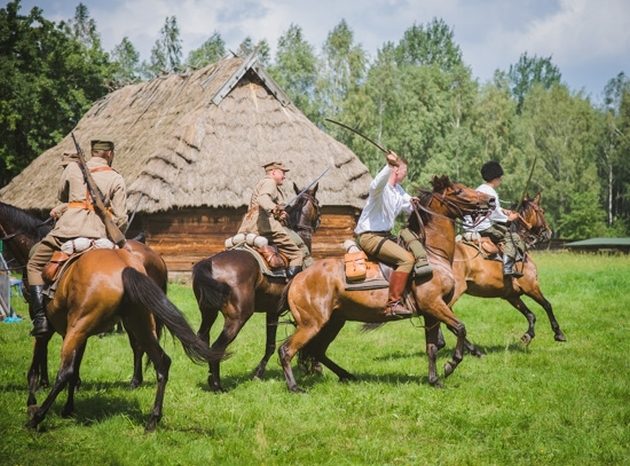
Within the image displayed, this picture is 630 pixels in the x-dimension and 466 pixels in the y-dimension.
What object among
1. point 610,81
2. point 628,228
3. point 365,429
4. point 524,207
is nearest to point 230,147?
point 524,207

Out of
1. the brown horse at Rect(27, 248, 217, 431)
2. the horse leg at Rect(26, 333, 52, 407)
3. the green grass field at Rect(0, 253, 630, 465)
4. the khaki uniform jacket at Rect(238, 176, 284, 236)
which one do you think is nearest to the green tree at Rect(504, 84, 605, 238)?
the green grass field at Rect(0, 253, 630, 465)

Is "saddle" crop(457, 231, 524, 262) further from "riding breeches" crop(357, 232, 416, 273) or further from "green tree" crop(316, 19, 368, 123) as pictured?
"green tree" crop(316, 19, 368, 123)

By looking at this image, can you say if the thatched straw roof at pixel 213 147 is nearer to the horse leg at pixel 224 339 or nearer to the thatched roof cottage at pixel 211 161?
the thatched roof cottage at pixel 211 161

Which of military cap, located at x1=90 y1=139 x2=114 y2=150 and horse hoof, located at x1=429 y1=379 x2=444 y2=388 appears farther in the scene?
horse hoof, located at x1=429 y1=379 x2=444 y2=388

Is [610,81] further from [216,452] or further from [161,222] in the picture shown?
[216,452]

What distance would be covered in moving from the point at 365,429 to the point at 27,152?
3010cm

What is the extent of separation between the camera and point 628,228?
172 ft

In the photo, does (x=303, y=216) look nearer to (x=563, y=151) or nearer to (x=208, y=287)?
(x=208, y=287)

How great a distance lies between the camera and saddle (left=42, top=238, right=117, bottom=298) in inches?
270

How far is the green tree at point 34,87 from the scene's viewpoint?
3053 centimetres

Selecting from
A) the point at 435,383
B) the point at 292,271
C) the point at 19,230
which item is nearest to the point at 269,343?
the point at 292,271

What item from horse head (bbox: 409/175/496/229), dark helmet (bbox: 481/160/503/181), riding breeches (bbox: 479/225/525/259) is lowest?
riding breeches (bbox: 479/225/525/259)

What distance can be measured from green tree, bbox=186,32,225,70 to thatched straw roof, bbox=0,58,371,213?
28584 mm

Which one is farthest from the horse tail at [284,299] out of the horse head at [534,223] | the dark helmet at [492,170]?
the horse head at [534,223]
